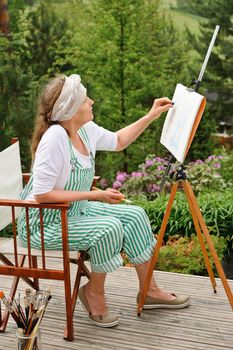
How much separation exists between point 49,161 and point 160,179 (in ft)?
13.5

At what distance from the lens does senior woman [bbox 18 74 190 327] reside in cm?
287

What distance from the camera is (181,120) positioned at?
3.00m

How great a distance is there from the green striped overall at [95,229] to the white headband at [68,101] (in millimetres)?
153

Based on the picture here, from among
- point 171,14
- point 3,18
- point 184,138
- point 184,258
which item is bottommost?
point 171,14

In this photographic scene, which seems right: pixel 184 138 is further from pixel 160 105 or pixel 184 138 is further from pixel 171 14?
pixel 171 14

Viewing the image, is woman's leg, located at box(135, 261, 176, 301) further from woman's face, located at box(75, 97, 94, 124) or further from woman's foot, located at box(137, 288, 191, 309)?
woman's face, located at box(75, 97, 94, 124)

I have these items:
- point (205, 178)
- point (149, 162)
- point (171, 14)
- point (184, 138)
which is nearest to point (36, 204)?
point (184, 138)

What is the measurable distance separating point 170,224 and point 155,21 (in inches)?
382

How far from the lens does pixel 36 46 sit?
11180mm

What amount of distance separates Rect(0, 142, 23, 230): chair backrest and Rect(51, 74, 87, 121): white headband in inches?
16.4

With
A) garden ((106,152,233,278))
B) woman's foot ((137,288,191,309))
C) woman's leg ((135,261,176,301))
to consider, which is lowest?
garden ((106,152,233,278))

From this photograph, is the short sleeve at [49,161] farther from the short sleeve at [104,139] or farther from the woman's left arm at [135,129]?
the woman's left arm at [135,129]

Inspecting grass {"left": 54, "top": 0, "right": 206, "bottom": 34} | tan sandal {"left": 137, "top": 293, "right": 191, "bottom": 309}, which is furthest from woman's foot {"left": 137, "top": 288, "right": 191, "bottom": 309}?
grass {"left": 54, "top": 0, "right": 206, "bottom": 34}

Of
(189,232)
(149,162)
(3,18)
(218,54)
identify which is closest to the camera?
(189,232)
